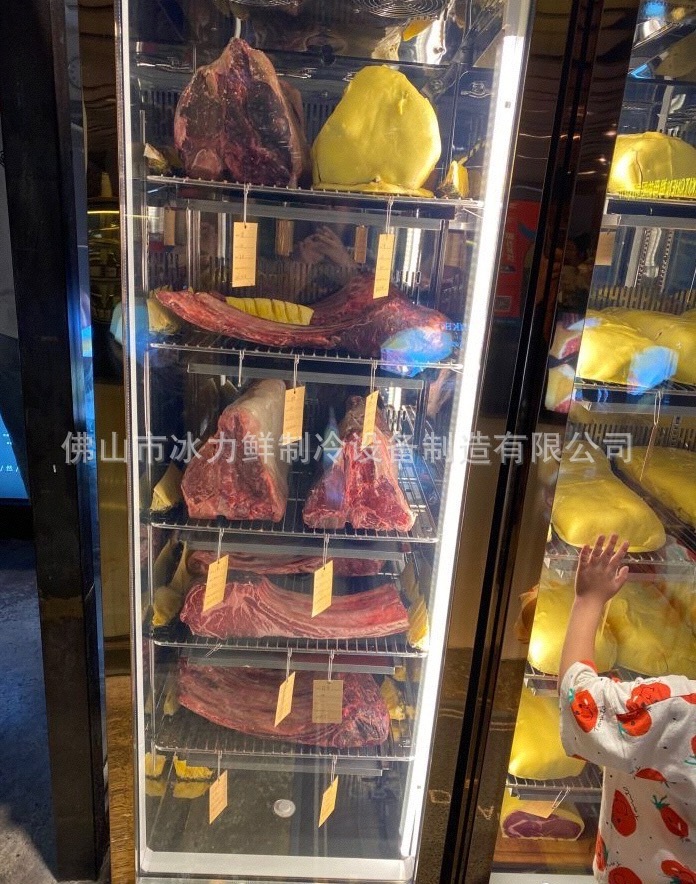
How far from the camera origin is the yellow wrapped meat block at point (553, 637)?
1760mm

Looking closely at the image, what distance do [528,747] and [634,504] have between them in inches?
29.5

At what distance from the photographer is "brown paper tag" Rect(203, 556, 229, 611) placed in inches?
→ 71.6

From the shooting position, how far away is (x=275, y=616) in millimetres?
1894

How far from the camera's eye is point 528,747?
186cm

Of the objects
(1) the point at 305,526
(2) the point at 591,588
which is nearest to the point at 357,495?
(1) the point at 305,526

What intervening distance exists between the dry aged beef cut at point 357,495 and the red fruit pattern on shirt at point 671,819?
0.85 m

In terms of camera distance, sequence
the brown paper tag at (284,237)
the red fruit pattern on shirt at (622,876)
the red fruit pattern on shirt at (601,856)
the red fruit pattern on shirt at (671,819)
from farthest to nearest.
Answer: the brown paper tag at (284,237), the red fruit pattern on shirt at (601,856), the red fruit pattern on shirt at (622,876), the red fruit pattern on shirt at (671,819)

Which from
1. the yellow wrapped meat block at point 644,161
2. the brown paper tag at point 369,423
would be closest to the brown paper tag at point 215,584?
the brown paper tag at point 369,423

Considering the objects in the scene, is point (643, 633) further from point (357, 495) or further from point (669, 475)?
point (357, 495)

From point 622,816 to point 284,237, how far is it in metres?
1.66

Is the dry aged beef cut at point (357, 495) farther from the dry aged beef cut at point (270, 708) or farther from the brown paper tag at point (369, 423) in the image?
the dry aged beef cut at point (270, 708)

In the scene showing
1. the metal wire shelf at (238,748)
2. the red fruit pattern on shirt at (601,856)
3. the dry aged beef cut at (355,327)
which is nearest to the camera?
the red fruit pattern on shirt at (601,856)

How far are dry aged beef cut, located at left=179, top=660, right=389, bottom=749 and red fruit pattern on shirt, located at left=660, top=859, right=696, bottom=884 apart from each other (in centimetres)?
80

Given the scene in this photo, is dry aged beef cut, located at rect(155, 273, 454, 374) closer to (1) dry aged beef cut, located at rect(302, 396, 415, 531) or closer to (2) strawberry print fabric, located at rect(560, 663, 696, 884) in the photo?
(1) dry aged beef cut, located at rect(302, 396, 415, 531)
